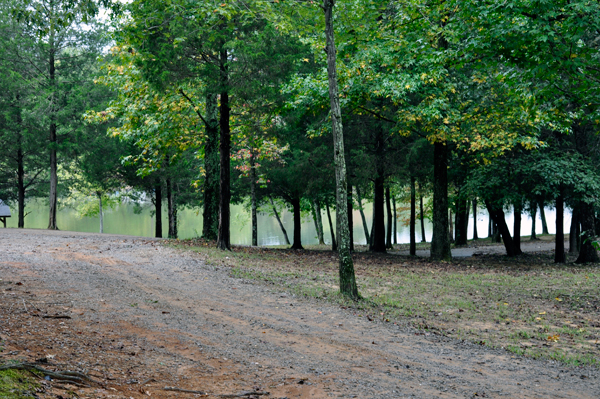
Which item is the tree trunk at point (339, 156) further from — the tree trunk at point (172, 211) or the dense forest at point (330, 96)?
the tree trunk at point (172, 211)

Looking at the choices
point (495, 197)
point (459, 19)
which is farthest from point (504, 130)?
point (459, 19)

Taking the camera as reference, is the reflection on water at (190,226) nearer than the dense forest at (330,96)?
No

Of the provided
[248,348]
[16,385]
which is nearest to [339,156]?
[248,348]

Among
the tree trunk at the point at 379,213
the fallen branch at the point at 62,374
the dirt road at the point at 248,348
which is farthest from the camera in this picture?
the tree trunk at the point at 379,213

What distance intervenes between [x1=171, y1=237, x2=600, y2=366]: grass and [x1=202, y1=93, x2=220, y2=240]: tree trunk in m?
1.56

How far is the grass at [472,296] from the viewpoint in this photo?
7559 millimetres

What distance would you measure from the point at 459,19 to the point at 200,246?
34.7 feet

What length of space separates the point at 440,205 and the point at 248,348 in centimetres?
1211

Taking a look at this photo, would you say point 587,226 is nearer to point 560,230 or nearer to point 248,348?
point 560,230

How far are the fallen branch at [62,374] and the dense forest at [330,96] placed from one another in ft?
15.2

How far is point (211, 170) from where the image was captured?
17.6 meters

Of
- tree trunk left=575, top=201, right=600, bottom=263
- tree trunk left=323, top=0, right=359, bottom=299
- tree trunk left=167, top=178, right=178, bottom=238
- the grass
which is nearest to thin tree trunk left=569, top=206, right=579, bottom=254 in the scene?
tree trunk left=575, top=201, right=600, bottom=263

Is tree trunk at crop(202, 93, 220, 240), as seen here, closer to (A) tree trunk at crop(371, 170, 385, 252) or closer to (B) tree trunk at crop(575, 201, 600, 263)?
(A) tree trunk at crop(371, 170, 385, 252)

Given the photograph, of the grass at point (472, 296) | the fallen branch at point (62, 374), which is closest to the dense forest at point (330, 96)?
the grass at point (472, 296)
